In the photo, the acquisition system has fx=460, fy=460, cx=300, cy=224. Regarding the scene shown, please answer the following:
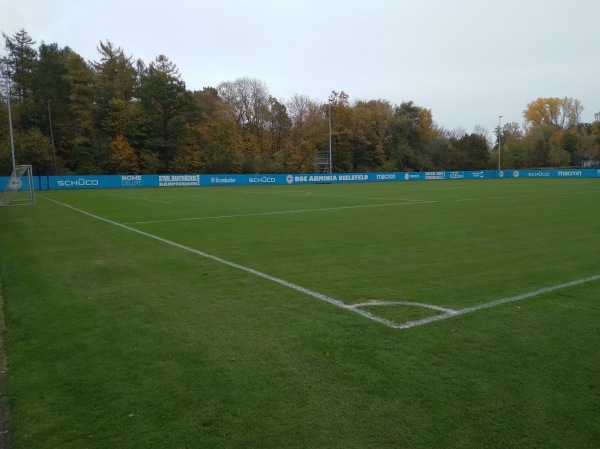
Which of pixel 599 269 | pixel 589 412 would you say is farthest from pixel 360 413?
pixel 599 269

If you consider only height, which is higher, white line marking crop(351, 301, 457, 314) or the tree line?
the tree line

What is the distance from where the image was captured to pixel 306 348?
4516mm

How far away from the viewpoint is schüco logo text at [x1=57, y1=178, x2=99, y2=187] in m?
47.8

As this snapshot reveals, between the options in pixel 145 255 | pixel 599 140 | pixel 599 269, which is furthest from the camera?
pixel 599 140

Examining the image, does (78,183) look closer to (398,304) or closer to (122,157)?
(122,157)

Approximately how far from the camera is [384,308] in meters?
5.71

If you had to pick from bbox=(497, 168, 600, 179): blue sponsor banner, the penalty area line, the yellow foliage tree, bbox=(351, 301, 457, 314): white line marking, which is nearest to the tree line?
the yellow foliage tree

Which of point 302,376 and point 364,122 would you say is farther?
point 364,122

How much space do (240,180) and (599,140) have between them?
236ft

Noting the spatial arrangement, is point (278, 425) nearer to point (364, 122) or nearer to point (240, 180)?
point (240, 180)

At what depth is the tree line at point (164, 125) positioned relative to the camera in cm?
6209

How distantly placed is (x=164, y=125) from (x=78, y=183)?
20.4 metres

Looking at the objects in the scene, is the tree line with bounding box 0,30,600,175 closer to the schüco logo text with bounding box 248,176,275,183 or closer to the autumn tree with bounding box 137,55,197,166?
the autumn tree with bounding box 137,55,197,166

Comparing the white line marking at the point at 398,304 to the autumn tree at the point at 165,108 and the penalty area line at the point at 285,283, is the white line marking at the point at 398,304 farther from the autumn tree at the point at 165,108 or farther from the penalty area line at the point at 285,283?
the autumn tree at the point at 165,108
